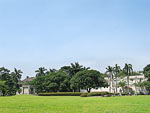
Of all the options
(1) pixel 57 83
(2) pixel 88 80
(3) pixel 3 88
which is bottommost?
(3) pixel 3 88

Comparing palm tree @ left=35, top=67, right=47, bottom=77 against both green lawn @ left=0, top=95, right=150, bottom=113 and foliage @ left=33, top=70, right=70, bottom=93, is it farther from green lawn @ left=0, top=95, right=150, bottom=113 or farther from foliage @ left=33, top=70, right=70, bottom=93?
green lawn @ left=0, top=95, right=150, bottom=113

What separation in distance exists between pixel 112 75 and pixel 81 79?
22794mm

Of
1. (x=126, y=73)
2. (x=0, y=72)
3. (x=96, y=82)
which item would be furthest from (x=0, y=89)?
(x=126, y=73)

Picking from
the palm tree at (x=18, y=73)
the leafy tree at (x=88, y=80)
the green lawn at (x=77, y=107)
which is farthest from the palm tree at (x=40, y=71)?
the green lawn at (x=77, y=107)

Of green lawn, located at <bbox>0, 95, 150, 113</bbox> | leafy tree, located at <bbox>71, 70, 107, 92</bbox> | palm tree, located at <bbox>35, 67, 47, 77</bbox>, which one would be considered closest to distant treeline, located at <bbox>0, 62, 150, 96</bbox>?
leafy tree, located at <bbox>71, 70, 107, 92</bbox>

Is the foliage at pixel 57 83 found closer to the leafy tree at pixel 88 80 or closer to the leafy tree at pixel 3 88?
the leafy tree at pixel 88 80

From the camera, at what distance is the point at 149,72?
8031 cm

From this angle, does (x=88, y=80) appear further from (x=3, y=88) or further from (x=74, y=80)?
(x=3, y=88)

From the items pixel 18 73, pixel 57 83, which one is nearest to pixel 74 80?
pixel 57 83

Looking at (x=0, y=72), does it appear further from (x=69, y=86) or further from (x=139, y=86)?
(x=139, y=86)

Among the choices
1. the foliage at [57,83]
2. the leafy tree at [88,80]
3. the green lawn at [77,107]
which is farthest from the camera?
the foliage at [57,83]

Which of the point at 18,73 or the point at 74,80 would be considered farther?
the point at 18,73

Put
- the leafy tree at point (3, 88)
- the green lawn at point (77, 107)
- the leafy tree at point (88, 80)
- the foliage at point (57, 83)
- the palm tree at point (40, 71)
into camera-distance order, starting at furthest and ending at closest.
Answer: the palm tree at point (40, 71) → the foliage at point (57, 83) → the leafy tree at point (3, 88) → the leafy tree at point (88, 80) → the green lawn at point (77, 107)

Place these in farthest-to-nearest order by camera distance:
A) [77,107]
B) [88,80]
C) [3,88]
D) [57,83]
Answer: [57,83]
[3,88]
[88,80]
[77,107]
